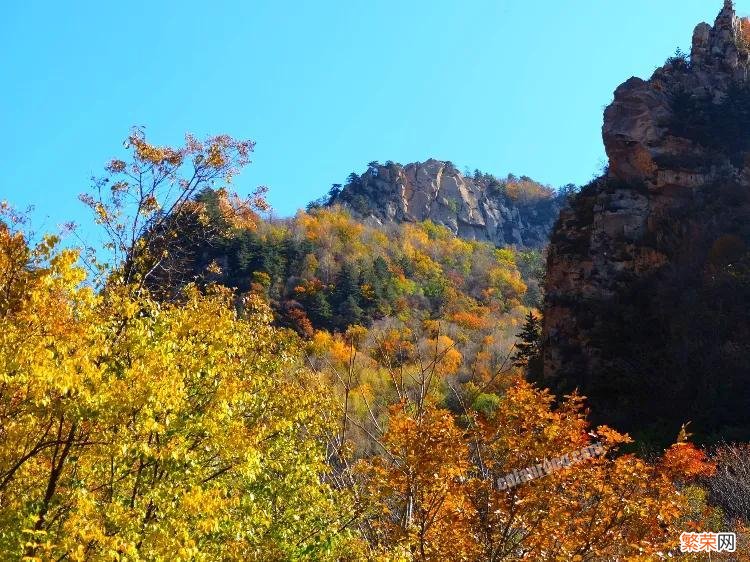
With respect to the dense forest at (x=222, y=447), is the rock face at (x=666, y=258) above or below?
above

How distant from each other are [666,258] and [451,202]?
3037 inches

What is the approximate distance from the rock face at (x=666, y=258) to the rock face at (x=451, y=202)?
201 ft

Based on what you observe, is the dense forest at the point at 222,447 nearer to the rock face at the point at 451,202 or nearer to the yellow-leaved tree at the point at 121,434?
the yellow-leaved tree at the point at 121,434

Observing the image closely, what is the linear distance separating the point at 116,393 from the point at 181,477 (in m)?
1.32

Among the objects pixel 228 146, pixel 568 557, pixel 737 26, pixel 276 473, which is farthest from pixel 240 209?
pixel 737 26

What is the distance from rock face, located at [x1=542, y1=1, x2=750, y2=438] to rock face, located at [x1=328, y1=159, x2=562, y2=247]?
61.3m

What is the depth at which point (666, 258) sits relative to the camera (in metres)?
31.8

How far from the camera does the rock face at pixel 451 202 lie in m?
103
